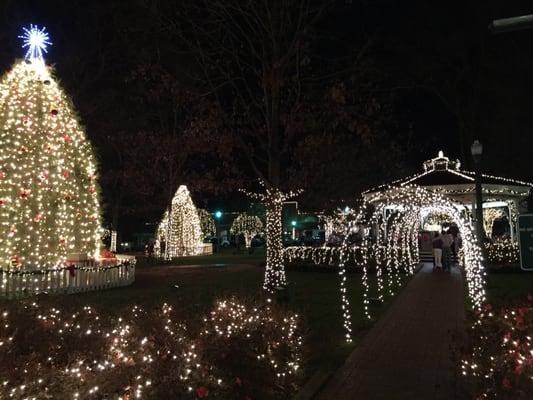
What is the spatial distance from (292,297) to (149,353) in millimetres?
7312

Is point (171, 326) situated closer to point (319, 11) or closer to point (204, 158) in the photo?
point (319, 11)

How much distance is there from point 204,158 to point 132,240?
42.8 metres

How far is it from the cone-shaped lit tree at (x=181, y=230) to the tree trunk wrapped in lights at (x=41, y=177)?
17.7 meters

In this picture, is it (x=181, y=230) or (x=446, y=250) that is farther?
(x=181, y=230)

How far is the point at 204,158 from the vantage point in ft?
128

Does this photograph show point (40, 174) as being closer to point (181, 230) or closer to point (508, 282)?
point (508, 282)

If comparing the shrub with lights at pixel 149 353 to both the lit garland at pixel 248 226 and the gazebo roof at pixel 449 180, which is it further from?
the lit garland at pixel 248 226

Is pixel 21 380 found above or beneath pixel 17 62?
beneath

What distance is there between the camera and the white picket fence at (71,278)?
14633 millimetres

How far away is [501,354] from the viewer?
16.9 ft

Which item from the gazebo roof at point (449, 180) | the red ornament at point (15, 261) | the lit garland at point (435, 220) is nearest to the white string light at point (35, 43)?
the red ornament at point (15, 261)

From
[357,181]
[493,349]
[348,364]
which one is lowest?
[348,364]

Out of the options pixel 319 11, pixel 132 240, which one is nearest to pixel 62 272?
pixel 319 11

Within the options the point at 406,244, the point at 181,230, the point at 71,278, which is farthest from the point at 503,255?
the point at 181,230
